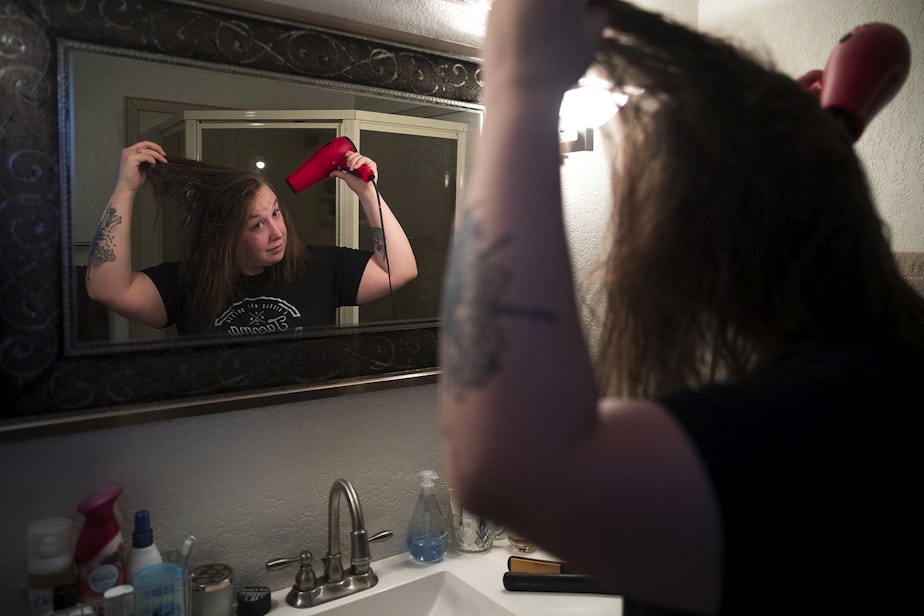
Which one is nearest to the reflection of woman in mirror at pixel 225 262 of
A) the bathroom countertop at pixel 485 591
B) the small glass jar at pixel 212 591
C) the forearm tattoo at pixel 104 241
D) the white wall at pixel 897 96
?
the forearm tattoo at pixel 104 241

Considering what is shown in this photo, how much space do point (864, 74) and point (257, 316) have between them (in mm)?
887

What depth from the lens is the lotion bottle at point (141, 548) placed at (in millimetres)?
953

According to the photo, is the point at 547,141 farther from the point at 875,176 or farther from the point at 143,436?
the point at 875,176

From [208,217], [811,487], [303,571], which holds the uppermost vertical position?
[208,217]

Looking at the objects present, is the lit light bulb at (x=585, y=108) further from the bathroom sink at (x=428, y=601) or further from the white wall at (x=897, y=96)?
the bathroom sink at (x=428, y=601)

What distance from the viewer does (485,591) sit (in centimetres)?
121

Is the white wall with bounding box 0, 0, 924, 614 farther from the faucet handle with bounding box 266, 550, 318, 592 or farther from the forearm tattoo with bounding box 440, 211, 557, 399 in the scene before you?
the forearm tattoo with bounding box 440, 211, 557, 399

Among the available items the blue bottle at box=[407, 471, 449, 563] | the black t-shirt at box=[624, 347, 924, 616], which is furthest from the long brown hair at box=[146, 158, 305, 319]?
the black t-shirt at box=[624, 347, 924, 616]

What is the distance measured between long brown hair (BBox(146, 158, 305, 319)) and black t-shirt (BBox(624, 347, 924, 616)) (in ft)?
2.68

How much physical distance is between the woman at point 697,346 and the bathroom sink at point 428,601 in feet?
2.38

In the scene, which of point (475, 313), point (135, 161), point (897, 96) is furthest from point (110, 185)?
point (897, 96)

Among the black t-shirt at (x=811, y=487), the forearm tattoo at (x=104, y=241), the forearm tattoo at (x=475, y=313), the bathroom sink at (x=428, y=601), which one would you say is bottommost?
the bathroom sink at (x=428, y=601)

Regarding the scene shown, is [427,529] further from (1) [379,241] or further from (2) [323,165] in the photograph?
(2) [323,165]

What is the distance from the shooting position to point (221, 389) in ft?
3.47
